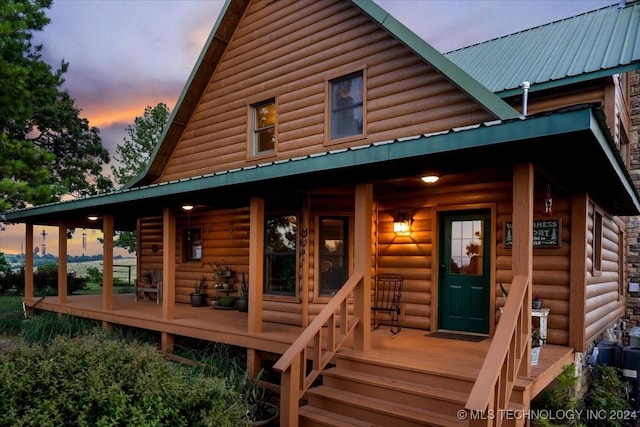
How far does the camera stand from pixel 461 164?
199 inches

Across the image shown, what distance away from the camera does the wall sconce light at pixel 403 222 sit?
759 cm

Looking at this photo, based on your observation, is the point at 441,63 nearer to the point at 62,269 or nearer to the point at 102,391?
the point at 102,391

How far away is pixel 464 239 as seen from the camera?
23.7 feet

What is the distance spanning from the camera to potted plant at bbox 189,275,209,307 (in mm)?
10625

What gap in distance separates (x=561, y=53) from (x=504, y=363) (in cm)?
684

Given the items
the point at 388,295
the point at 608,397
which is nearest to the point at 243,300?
the point at 388,295

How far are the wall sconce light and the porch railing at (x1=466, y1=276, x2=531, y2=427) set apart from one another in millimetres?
3139

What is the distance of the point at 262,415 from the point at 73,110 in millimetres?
22126

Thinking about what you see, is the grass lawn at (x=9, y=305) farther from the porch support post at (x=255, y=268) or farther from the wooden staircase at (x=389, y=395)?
the wooden staircase at (x=389, y=395)

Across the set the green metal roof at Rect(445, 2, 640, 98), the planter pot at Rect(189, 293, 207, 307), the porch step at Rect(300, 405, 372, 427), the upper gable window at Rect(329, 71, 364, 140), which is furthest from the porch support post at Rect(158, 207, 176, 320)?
the green metal roof at Rect(445, 2, 640, 98)

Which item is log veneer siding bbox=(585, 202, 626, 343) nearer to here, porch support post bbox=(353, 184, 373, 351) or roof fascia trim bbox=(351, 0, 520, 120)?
roof fascia trim bbox=(351, 0, 520, 120)

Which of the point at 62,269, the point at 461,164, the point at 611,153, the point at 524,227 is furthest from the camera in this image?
the point at 62,269

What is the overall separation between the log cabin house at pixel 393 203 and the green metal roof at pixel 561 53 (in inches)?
2.1

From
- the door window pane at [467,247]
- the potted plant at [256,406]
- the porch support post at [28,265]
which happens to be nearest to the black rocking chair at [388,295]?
the door window pane at [467,247]
